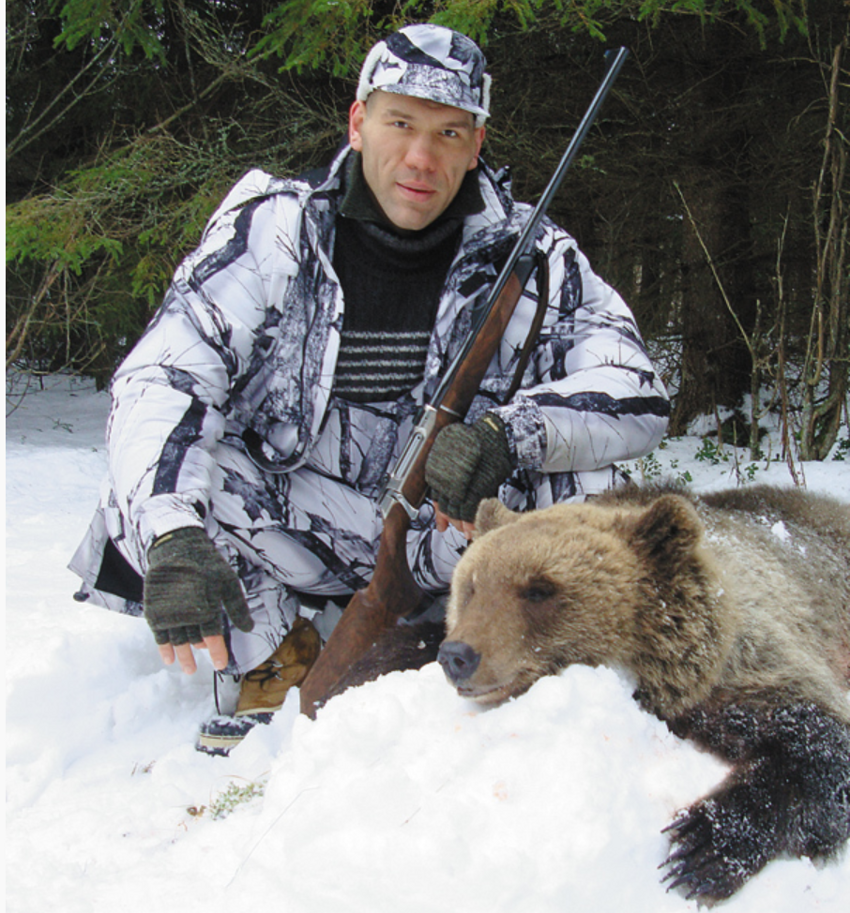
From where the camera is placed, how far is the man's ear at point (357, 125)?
324 cm

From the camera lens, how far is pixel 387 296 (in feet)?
11.0

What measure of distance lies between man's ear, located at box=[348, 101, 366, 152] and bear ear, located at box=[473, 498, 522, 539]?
1.74 metres

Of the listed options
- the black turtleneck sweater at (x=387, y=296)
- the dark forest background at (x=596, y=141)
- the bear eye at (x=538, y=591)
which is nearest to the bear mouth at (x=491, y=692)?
the bear eye at (x=538, y=591)

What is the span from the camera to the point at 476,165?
339cm

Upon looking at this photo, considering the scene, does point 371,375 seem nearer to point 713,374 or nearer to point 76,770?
point 76,770

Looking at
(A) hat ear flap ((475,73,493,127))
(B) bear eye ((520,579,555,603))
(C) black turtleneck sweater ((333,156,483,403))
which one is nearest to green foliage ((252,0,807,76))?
(A) hat ear flap ((475,73,493,127))

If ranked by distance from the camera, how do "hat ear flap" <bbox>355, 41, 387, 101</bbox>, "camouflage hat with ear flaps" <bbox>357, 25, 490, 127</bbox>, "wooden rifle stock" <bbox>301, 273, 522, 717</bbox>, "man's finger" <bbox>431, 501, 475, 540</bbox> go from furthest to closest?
"hat ear flap" <bbox>355, 41, 387, 101</bbox> → "camouflage hat with ear flaps" <bbox>357, 25, 490, 127</bbox> → "man's finger" <bbox>431, 501, 475, 540</bbox> → "wooden rifle stock" <bbox>301, 273, 522, 717</bbox>

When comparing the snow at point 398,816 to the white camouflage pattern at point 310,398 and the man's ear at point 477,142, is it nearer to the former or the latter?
the white camouflage pattern at point 310,398

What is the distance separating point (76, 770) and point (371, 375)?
1.81m

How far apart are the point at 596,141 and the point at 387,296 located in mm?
4659

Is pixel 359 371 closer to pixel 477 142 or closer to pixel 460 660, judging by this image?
pixel 477 142

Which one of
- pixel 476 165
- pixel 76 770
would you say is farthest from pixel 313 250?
pixel 76 770

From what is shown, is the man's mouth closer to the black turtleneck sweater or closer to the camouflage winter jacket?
the black turtleneck sweater

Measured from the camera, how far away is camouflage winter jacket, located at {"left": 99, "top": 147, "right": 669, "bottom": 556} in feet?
9.09
